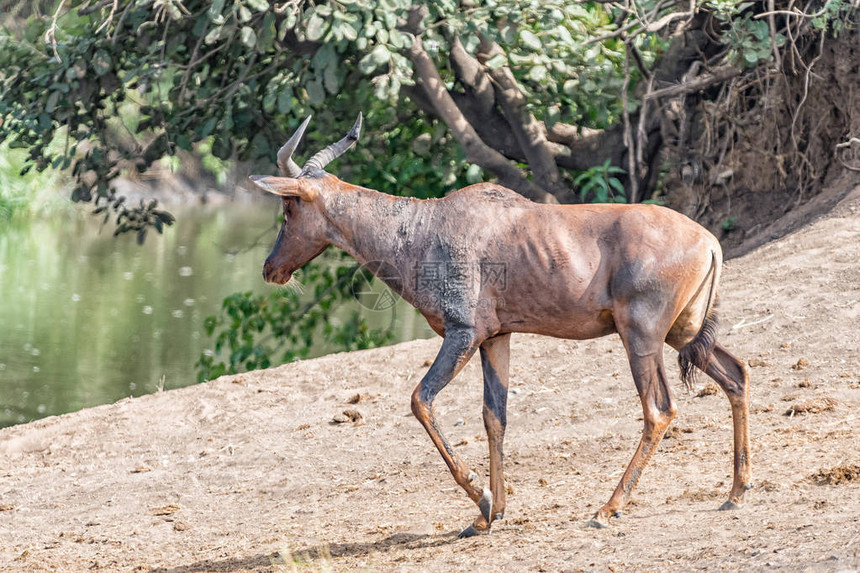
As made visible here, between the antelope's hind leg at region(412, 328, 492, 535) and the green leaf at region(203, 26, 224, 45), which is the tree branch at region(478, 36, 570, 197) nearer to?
the green leaf at region(203, 26, 224, 45)

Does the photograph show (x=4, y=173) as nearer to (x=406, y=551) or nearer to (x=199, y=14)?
(x=199, y=14)

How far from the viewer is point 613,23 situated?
12.0 meters

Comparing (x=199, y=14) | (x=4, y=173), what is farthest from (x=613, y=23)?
(x=4, y=173)

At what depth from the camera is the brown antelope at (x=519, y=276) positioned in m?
5.58

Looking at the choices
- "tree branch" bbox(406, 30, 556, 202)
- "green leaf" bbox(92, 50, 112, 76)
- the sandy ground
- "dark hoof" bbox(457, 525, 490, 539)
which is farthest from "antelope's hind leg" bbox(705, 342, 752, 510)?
"green leaf" bbox(92, 50, 112, 76)

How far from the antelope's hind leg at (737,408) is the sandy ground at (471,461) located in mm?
100

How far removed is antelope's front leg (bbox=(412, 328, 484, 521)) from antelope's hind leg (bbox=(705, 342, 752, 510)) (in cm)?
127

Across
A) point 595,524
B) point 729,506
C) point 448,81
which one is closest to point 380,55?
point 448,81

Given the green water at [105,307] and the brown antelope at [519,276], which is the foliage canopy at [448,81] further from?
the brown antelope at [519,276]

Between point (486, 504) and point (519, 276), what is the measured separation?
120 cm

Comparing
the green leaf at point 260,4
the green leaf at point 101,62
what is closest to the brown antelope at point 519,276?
the green leaf at point 260,4

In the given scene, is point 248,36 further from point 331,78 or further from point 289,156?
point 289,156

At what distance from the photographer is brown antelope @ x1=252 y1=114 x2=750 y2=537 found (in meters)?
5.58

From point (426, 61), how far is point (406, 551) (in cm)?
605
